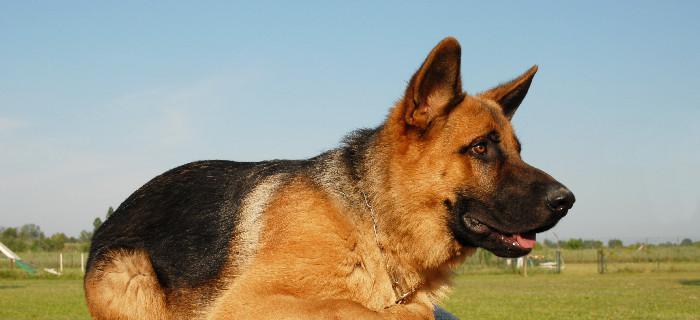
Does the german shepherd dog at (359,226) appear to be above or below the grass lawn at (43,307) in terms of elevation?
above

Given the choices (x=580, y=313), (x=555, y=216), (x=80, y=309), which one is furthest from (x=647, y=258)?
(x=555, y=216)

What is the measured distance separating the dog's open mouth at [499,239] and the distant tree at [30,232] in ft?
311

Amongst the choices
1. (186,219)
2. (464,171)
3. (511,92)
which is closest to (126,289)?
(186,219)

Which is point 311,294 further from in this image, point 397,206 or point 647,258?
point 647,258

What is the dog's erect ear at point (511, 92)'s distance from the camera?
6.61 metres

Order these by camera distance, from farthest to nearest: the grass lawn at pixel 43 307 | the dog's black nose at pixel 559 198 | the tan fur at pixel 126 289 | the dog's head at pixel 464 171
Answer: the grass lawn at pixel 43 307
the tan fur at pixel 126 289
the dog's head at pixel 464 171
the dog's black nose at pixel 559 198

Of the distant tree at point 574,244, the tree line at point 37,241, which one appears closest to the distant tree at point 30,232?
the tree line at point 37,241

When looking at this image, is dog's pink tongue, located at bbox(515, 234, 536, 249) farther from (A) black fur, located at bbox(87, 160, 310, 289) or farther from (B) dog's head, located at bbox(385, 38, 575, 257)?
(A) black fur, located at bbox(87, 160, 310, 289)

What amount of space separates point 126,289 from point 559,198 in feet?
11.5

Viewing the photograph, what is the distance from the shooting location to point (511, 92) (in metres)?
6.64

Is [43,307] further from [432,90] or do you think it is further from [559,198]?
[559,198]

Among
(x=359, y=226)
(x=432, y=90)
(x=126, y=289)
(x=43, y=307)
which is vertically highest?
(x=432, y=90)

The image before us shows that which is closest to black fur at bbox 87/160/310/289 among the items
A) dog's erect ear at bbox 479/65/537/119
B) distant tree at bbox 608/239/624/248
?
dog's erect ear at bbox 479/65/537/119

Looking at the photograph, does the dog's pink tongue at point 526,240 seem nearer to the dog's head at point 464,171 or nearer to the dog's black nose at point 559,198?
the dog's head at point 464,171
